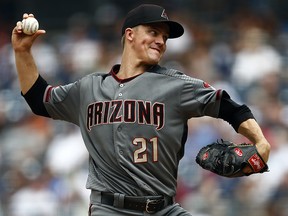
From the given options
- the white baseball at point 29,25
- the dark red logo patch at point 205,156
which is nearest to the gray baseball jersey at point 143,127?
the dark red logo patch at point 205,156

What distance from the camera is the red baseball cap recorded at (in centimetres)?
511

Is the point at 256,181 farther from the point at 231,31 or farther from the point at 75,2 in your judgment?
the point at 75,2

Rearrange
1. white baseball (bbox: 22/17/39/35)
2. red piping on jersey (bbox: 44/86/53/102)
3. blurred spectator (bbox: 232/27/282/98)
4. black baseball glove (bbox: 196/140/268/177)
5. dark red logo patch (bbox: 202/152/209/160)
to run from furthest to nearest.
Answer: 1. blurred spectator (bbox: 232/27/282/98)
2. red piping on jersey (bbox: 44/86/53/102)
3. white baseball (bbox: 22/17/39/35)
4. dark red logo patch (bbox: 202/152/209/160)
5. black baseball glove (bbox: 196/140/268/177)

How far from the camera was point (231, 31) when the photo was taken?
10188 millimetres

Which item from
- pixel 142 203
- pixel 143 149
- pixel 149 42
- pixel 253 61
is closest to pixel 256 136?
pixel 143 149

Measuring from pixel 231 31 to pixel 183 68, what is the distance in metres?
0.92

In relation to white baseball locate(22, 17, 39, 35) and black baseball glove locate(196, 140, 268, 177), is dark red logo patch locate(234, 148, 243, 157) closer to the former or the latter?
black baseball glove locate(196, 140, 268, 177)

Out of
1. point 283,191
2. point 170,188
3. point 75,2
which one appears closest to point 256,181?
point 283,191

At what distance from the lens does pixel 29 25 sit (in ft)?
17.3

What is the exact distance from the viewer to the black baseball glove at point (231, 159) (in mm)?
4844

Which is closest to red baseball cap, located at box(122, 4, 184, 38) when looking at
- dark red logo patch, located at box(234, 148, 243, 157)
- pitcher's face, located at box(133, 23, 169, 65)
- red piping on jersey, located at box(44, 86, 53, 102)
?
pitcher's face, located at box(133, 23, 169, 65)

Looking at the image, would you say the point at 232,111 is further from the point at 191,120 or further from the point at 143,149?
the point at 191,120

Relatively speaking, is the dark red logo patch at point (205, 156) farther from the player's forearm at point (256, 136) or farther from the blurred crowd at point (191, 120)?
the blurred crowd at point (191, 120)

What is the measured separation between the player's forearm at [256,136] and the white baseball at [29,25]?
57.3 inches
